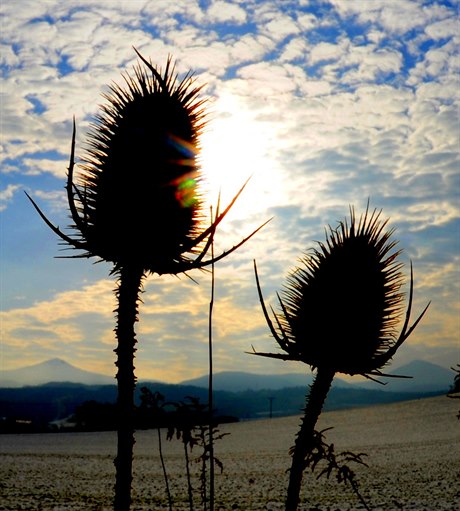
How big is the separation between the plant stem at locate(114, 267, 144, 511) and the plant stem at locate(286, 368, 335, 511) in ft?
3.52

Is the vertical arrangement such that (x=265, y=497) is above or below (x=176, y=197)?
below

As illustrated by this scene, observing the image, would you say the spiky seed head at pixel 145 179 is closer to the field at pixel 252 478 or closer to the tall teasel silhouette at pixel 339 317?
the tall teasel silhouette at pixel 339 317

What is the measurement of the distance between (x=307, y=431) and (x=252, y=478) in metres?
34.1

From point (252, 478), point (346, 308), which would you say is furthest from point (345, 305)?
point (252, 478)

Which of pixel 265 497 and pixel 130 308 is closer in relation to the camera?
pixel 130 308

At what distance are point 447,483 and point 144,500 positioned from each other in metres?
14.0

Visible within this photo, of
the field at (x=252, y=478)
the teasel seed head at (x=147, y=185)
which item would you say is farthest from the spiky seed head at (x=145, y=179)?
the field at (x=252, y=478)

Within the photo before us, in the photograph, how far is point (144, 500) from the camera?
2716cm

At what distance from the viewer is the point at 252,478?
120ft

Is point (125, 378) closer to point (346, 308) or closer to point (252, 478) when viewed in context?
point (346, 308)

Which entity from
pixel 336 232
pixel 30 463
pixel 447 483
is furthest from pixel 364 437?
pixel 336 232

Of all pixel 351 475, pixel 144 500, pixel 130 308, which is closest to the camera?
pixel 130 308

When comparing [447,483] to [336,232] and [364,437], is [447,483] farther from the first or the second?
[364,437]

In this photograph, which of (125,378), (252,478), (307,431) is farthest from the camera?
(252,478)
